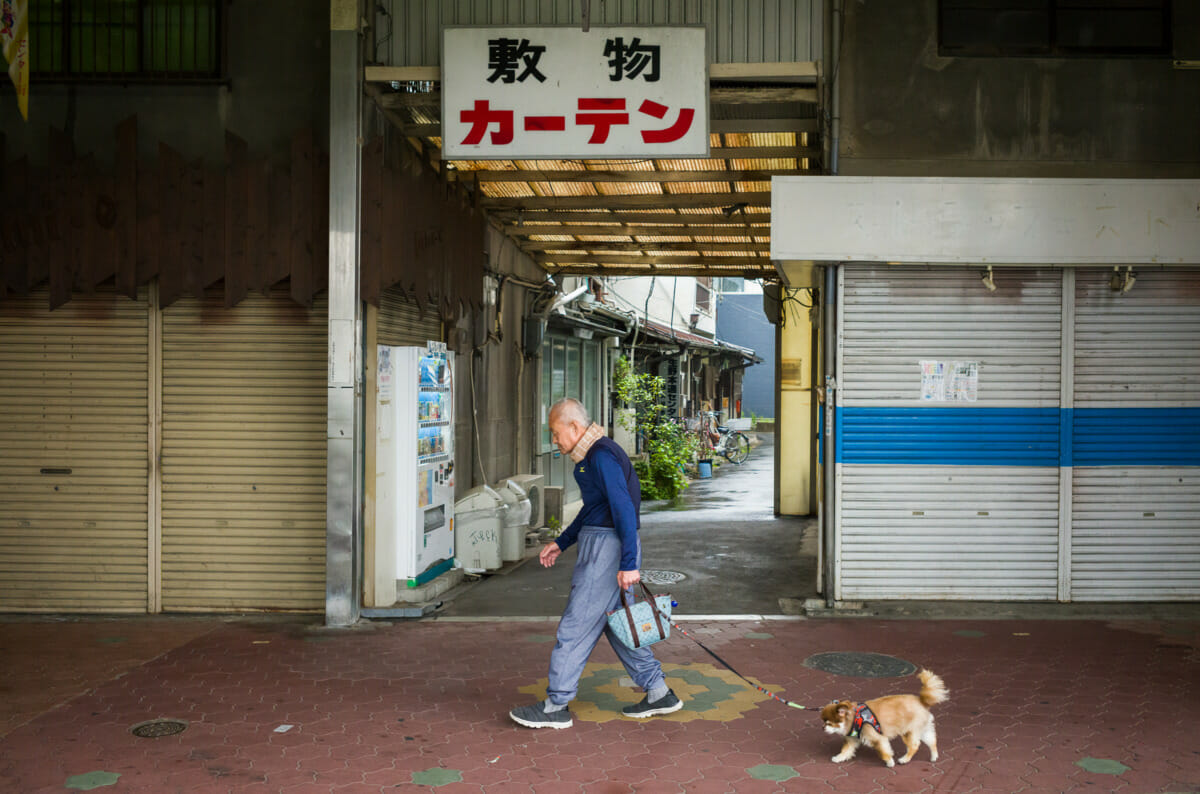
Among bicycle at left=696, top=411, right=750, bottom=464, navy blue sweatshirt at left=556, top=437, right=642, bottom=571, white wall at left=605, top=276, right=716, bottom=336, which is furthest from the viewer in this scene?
bicycle at left=696, top=411, right=750, bottom=464

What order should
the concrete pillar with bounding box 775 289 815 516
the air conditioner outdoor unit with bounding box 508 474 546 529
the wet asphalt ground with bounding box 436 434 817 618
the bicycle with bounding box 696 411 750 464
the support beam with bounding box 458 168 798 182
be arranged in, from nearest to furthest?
the wet asphalt ground with bounding box 436 434 817 618 → the support beam with bounding box 458 168 798 182 → the air conditioner outdoor unit with bounding box 508 474 546 529 → the concrete pillar with bounding box 775 289 815 516 → the bicycle with bounding box 696 411 750 464

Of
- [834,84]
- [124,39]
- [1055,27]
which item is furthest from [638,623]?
[124,39]

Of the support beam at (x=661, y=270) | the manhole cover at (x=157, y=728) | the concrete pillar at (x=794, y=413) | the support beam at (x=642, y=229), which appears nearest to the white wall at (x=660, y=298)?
the support beam at (x=661, y=270)

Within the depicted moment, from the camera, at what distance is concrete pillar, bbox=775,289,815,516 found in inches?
645

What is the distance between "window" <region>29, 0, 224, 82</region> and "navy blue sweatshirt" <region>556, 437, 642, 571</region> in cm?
544

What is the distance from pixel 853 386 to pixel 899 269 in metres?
1.05

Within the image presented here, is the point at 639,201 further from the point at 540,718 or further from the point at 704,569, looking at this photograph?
the point at 540,718

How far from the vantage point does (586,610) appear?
5.88 m

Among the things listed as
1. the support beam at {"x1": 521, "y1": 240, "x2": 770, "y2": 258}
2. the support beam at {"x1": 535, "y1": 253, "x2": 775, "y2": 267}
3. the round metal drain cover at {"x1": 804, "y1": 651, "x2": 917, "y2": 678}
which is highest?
the support beam at {"x1": 521, "y1": 240, "x2": 770, "y2": 258}

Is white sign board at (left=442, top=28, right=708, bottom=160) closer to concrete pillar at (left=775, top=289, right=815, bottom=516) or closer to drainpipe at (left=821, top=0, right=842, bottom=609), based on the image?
drainpipe at (left=821, top=0, right=842, bottom=609)

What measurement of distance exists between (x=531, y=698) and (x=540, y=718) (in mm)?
663

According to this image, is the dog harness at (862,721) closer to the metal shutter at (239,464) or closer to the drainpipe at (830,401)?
the drainpipe at (830,401)

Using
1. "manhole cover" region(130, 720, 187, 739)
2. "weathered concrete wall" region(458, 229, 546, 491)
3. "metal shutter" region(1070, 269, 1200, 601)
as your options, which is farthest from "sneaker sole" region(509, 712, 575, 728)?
"weathered concrete wall" region(458, 229, 546, 491)

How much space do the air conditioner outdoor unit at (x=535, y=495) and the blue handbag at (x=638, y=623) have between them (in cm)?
758
